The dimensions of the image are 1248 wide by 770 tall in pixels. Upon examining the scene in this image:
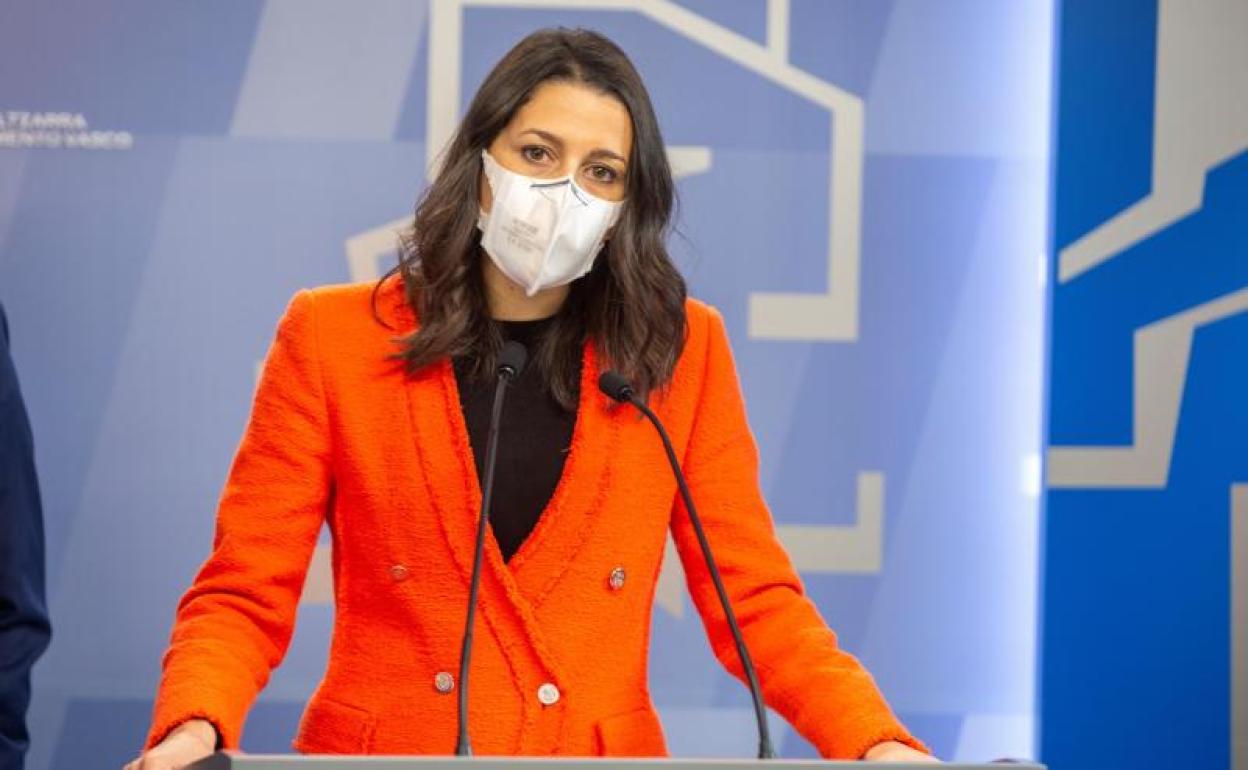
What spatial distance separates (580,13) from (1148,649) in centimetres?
196

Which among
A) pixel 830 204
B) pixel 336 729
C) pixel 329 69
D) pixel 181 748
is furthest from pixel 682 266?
pixel 181 748

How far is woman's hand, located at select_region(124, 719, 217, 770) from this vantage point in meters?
1.52

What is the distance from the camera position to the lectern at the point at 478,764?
3.71 ft

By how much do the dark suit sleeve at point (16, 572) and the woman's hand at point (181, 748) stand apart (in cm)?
60

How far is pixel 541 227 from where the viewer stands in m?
2.02

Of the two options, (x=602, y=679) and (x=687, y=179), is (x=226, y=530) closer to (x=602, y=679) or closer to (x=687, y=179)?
(x=602, y=679)

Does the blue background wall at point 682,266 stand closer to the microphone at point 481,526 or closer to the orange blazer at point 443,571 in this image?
the orange blazer at point 443,571

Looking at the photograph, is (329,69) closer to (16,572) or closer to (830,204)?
(830,204)

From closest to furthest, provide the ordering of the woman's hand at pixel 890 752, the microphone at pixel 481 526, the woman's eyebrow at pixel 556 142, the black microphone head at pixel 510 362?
the microphone at pixel 481 526, the woman's hand at pixel 890 752, the black microphone head at pixel 510 362, the woman's eyebrow at pixel 556 142

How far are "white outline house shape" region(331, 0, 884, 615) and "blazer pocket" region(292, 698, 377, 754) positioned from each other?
1839mm

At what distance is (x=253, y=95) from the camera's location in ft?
12.3

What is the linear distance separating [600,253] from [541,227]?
19 cm

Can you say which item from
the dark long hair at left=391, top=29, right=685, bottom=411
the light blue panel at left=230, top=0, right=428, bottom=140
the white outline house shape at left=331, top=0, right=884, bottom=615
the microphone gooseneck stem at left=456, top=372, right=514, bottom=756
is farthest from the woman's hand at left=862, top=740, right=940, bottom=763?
the light blue panel at left=230, top=0, right=428, bottom=140

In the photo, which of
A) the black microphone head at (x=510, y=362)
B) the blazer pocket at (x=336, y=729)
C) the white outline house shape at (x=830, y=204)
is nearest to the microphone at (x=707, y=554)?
the black microphone head at (x=510, y=362)
